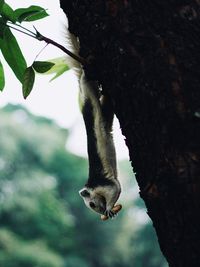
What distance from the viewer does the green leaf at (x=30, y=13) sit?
1344 millimetres

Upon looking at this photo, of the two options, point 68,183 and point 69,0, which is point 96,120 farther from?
point 68,183

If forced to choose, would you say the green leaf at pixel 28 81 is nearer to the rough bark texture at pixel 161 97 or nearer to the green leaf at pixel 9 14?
the green leaf at pixel 9 14

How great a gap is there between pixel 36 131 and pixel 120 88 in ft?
65.3

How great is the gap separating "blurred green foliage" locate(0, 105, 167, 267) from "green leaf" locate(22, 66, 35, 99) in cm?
1522

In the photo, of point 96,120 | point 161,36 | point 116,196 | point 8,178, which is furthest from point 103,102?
point 8,178

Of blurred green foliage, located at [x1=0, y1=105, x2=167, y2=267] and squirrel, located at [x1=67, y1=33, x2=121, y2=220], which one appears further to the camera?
blurred green foliage, located at [x1=0, y1=105, x2=167, y2=267]

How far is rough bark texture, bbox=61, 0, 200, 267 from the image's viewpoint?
3.37 ft

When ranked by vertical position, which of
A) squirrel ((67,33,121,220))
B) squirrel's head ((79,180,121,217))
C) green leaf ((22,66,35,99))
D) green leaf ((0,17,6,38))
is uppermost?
green leaf ((0,17,6,38))

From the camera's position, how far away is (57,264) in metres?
16.5

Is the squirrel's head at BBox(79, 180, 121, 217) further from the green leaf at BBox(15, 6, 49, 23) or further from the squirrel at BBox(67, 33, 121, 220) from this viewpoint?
the green leaf at BBox(15, 6, 49, 23)

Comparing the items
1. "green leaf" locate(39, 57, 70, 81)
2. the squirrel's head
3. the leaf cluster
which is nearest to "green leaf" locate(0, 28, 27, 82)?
the leaf cluster

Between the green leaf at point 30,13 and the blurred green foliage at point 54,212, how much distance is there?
1525 cm

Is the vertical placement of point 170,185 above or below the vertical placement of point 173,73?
below

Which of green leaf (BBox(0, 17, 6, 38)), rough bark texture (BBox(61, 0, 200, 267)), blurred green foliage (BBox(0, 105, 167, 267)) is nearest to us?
rough bark texture (BBox(61, 0, 200, 267))
